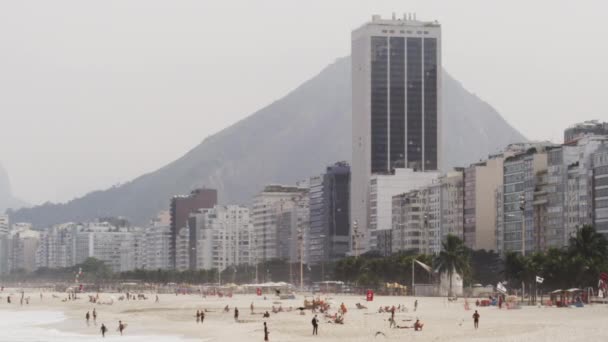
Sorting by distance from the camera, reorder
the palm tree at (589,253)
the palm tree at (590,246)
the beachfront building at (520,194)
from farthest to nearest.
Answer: the beachfront building at (520,194) < the palm tree at (590,246) < the palm tree at (589,253)

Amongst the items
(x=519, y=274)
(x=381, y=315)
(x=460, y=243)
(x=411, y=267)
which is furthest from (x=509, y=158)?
(x=381, y=315)

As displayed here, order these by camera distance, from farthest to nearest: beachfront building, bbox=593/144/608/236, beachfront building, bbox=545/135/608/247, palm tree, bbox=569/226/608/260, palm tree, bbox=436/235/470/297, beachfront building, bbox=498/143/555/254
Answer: beachfront building, bbox=498/143/555/254, beachfront building, bbox=545/135/608/247, beachfront building, bbox=593/144/608/236, palm tree, bbox=436/235/470/297, palm tree, bbox=569/226/608/260

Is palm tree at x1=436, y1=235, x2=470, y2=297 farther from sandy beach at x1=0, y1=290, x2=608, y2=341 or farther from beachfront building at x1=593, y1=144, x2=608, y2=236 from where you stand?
beachfront building at x1=593, y1=144, x2=608, y2=236

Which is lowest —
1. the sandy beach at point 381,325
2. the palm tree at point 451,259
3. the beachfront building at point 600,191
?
the sandy beach at point 381,325

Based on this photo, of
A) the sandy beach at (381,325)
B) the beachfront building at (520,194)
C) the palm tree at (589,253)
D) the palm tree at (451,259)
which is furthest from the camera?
the beachfront building at (520,194)

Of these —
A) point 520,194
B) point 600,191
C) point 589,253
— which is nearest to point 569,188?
point 600,191

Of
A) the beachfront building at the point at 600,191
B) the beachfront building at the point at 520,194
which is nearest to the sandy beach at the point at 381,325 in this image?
the beachfront building at the point at 600,191

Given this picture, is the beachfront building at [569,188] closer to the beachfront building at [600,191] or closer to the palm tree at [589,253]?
the beachfront building at [600,191]

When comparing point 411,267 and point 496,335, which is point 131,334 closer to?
point 496,335

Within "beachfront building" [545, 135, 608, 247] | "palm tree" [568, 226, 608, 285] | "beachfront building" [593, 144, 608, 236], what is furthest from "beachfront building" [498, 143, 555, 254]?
"palm tree" [568, 226, 608, 285]

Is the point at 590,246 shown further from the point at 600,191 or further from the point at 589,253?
the point at 600,191
